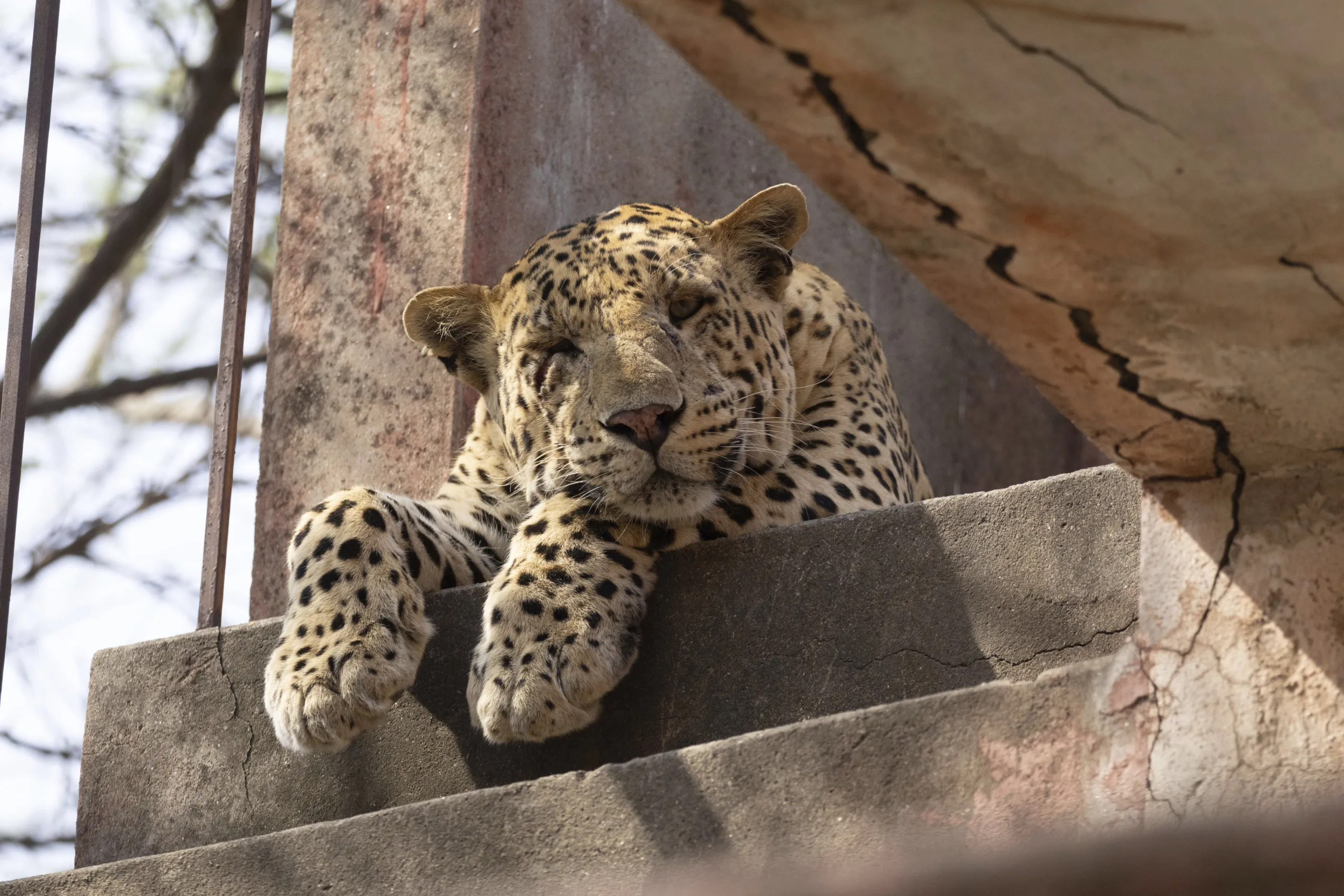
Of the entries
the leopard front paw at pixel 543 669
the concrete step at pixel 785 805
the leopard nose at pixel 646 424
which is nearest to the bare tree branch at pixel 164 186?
the leopard nose at pixel 646 424

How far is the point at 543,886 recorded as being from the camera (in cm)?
309

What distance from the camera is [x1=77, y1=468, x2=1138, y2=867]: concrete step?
3.62 m

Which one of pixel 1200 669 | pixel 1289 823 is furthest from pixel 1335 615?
pixel 1289 823

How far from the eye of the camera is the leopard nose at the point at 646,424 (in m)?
4.46

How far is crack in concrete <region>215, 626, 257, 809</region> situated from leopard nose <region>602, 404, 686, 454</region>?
112 centimetres

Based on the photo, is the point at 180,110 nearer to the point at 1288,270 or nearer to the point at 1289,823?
the point at 1288,270

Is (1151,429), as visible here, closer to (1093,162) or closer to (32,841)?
(1093,162)

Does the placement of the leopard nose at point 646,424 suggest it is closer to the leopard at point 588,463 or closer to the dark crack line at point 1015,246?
the leopard at point 588,463

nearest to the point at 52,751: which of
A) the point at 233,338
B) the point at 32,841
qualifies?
the point at 32,841

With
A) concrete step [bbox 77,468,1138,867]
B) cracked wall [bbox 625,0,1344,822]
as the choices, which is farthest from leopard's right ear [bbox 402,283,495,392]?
cracked wall [bbox 625,0,1344,822]

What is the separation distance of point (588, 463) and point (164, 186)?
26.6 ft

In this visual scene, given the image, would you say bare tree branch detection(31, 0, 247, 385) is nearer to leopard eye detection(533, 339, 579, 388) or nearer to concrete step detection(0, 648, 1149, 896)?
leopard eye detection(533, 339, 579, 388)

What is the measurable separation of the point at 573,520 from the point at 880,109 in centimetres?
256

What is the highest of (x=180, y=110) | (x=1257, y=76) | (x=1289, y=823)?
(x=1257, y=76)
